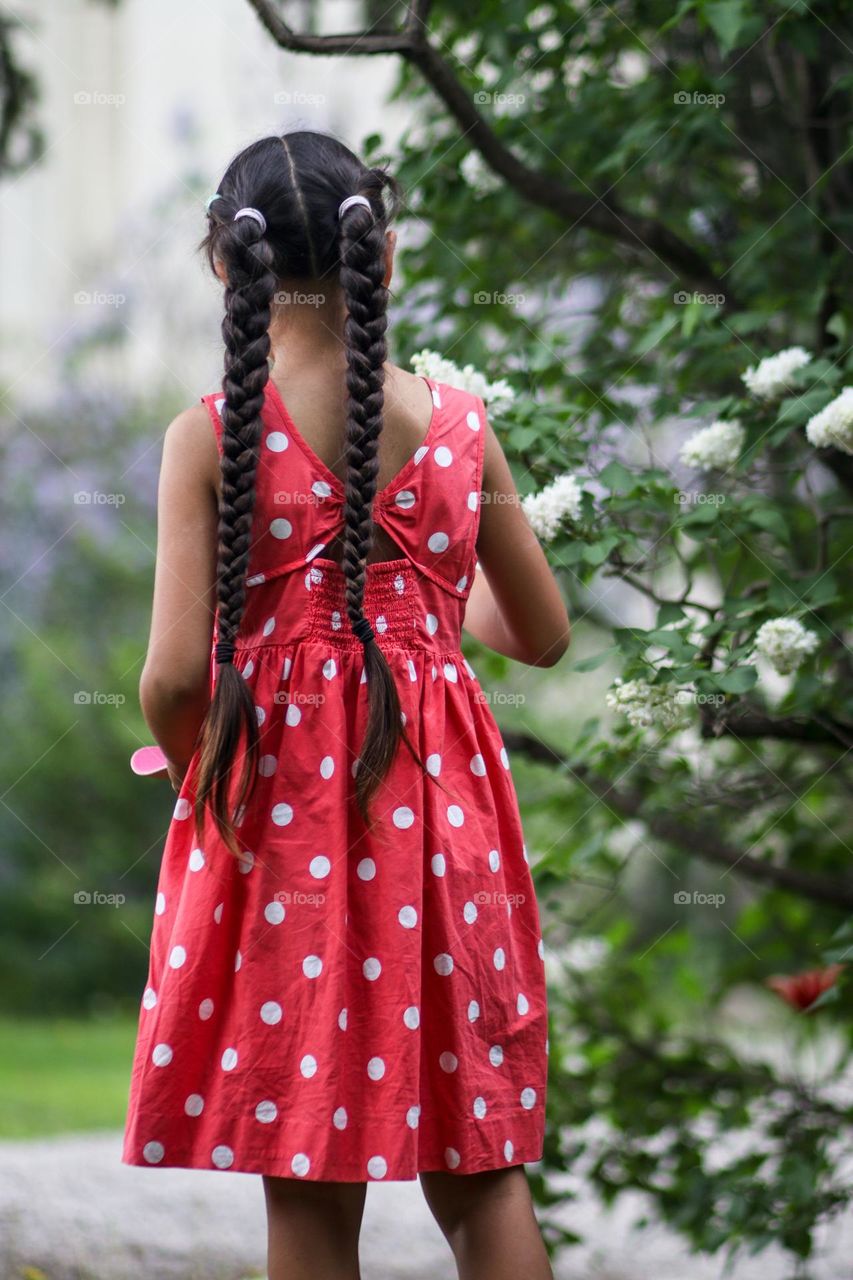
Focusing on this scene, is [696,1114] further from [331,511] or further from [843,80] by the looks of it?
[843,80]

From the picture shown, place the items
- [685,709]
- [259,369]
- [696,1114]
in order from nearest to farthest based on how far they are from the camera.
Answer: [259,369], [685,709], [696,1114]

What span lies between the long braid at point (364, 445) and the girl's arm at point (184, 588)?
14cm

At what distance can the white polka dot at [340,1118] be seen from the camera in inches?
52.6

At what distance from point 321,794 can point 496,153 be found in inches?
48.8

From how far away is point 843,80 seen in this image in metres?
2.09

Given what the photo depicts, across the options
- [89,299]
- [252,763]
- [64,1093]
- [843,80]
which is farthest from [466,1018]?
[89,299]

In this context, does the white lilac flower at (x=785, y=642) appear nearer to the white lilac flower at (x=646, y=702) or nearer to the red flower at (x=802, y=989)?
the white lilac flower at (x=646, y=702)

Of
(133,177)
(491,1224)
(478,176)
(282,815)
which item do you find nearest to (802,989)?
(491,1224)

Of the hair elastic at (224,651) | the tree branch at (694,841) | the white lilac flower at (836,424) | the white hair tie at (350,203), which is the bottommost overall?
the tree branch at (694,841)

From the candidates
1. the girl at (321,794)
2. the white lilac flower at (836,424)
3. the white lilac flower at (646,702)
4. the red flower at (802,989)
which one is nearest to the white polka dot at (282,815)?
the girl at (321,794)

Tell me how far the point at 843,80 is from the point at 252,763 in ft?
4.63

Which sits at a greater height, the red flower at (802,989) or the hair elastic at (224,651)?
the hair elastic at (224,651)

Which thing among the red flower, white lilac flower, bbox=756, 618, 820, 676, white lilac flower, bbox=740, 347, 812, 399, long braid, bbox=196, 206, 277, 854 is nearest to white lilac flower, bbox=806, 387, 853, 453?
white lilac flower, bbox=740, 347, 812, 399

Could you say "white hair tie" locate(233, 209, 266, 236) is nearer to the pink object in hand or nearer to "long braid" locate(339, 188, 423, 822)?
"long braid" locate(339, 188, 423, 822)
